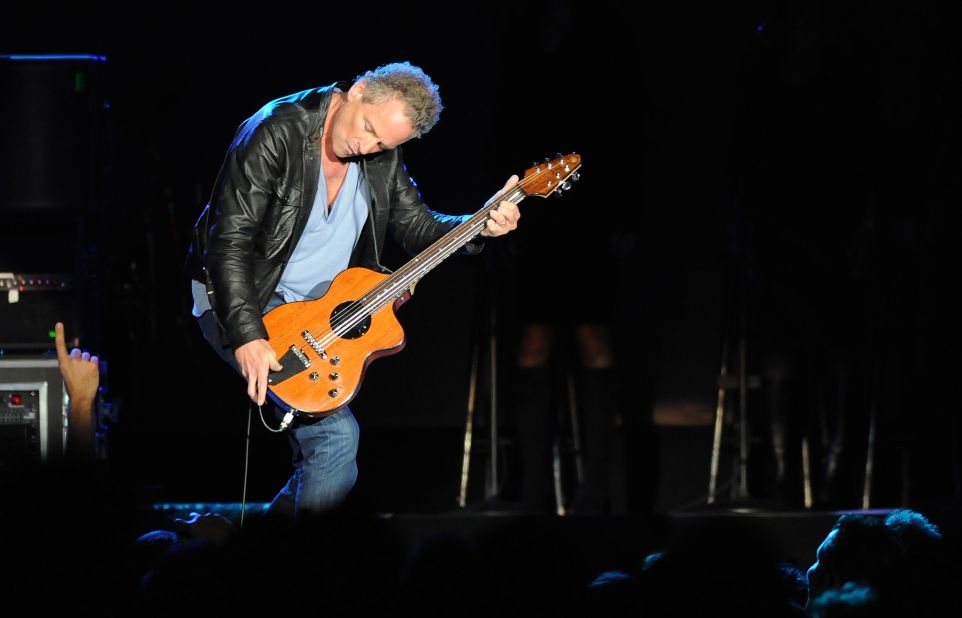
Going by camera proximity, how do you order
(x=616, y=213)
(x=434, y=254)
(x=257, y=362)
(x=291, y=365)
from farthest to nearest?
1. (x=616, y=213)
2. (x=434, y=254)
3. (x=291, y=365)
4. (x=257, y=362)

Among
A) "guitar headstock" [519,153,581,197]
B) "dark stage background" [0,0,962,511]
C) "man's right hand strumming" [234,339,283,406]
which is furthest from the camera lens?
"dark stage background" [0,0,962,511]

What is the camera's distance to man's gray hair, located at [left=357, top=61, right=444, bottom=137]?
351 cm

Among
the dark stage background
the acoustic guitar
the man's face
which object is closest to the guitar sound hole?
the acoustic guitar

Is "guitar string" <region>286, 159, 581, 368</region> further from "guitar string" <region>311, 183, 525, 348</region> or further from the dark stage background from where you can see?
the dark stage background

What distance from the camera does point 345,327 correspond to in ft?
12.0

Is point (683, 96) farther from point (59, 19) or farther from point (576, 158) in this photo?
point (59, 19)

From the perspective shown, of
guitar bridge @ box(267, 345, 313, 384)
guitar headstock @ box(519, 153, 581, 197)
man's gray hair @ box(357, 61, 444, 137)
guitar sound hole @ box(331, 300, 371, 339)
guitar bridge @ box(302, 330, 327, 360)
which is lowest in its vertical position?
guitar bridge @ box(267, 345, 313, 384)

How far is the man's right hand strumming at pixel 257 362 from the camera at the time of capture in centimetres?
350

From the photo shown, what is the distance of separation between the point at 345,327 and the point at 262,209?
0.46 meters

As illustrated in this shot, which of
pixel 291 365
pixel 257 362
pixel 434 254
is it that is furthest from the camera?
pixel 434 254

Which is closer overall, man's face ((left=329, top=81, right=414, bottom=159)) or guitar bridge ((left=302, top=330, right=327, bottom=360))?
man's face ((left=329, top=81, right=414, bottom=159))

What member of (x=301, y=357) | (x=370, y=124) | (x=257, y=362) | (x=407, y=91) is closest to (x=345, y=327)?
(x=301, y=357)

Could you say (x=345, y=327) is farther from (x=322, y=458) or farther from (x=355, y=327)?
(x=322, y=458)

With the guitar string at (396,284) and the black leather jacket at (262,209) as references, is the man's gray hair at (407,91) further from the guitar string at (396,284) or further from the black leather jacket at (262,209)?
the guitar string at (396,284)
